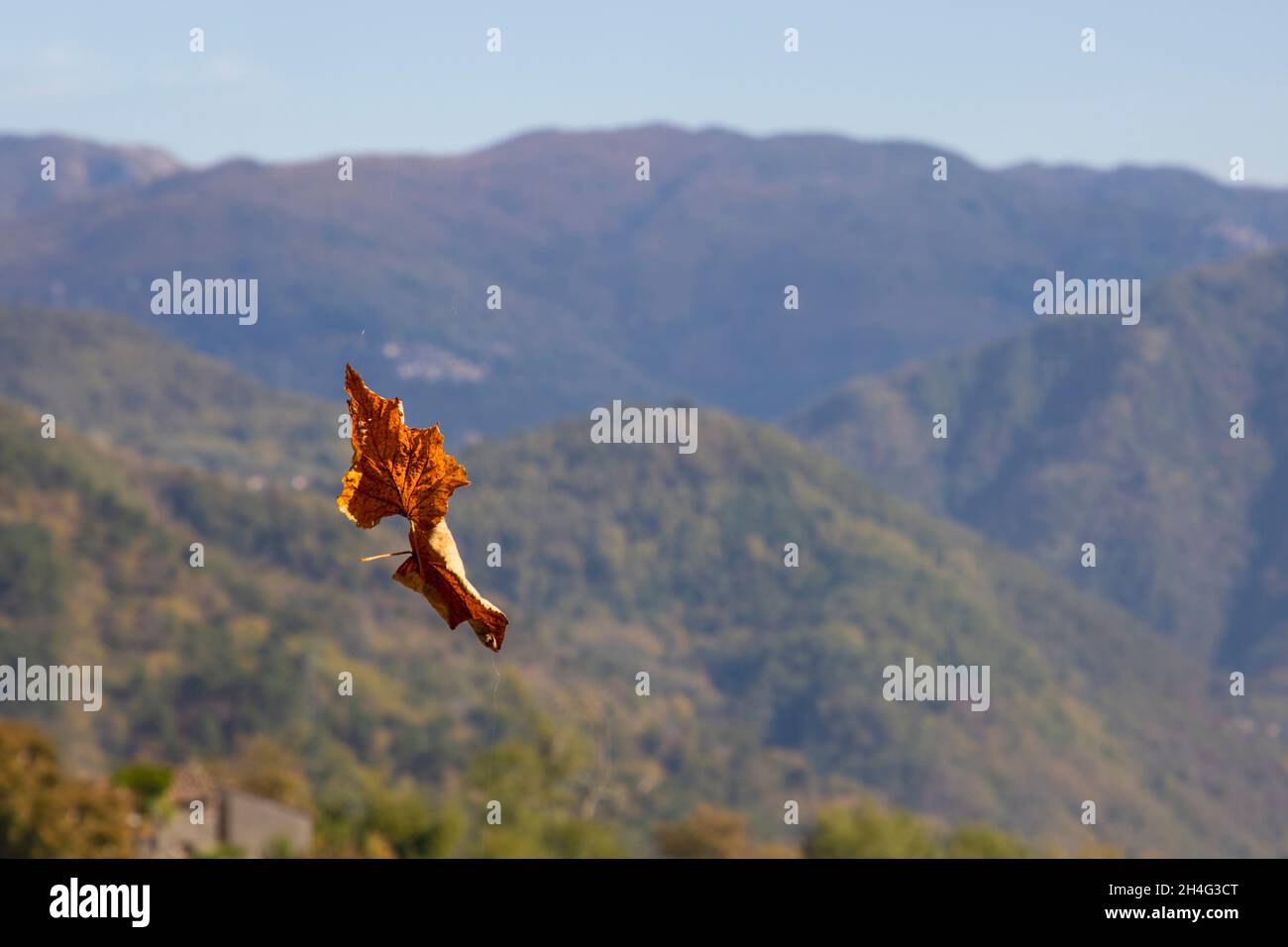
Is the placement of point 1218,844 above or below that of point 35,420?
below

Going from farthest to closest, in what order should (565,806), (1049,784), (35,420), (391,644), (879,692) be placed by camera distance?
(879,692)
(1049,784)
(35,420)
(391,644)
(565,806)

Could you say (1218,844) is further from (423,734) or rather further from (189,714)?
(189,714)

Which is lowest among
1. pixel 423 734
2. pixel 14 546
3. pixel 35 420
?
pixel 423 734

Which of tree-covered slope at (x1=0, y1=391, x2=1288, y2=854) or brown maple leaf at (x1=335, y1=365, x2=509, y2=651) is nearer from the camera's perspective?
brown maple leaf at (x1=335, y1=365, x2=509, y2=651)

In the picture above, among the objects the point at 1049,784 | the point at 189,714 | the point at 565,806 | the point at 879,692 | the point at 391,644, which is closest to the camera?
the point at 565,806

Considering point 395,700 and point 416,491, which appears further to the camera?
point 395,700

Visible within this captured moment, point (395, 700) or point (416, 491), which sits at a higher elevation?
point (395, 700)

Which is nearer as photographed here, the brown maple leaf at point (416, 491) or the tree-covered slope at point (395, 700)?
the brown maple leaf at point (416, 491)
